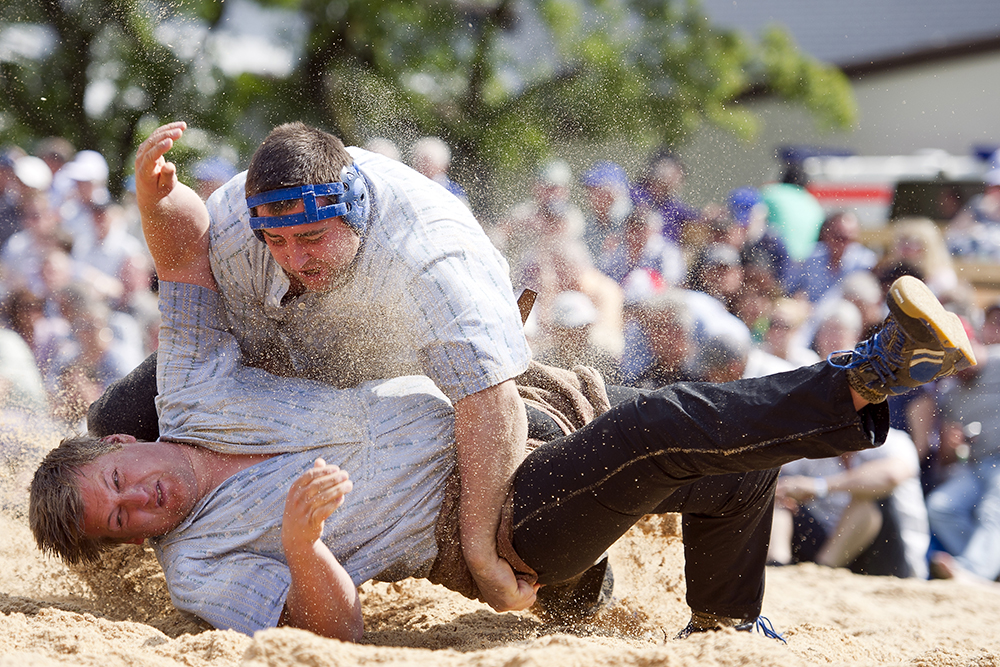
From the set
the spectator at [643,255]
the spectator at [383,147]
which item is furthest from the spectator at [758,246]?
the spectator at [383,147]

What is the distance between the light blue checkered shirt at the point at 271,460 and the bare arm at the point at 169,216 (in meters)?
0.07

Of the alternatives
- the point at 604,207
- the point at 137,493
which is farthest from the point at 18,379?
the point at 604,207

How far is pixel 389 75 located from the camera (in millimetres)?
8312

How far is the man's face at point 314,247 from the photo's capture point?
240cm

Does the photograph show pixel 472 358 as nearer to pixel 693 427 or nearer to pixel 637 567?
pixel 693 427

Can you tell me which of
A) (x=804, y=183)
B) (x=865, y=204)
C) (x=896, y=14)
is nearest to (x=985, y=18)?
(x=896, y=14)

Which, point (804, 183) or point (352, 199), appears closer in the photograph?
point (352, 199)

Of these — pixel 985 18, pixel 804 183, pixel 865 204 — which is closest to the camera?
pixel 804 183

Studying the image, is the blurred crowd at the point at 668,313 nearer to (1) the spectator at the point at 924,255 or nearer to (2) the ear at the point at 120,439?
(1) the spectator at the point at 924,255

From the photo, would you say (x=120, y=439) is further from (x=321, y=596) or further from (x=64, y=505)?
(x=321, y=596)

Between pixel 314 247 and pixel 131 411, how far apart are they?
39.6 inches

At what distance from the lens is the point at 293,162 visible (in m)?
2.39

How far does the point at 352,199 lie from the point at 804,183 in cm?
570

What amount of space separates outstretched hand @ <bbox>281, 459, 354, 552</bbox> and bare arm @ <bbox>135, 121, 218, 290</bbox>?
86 cm
